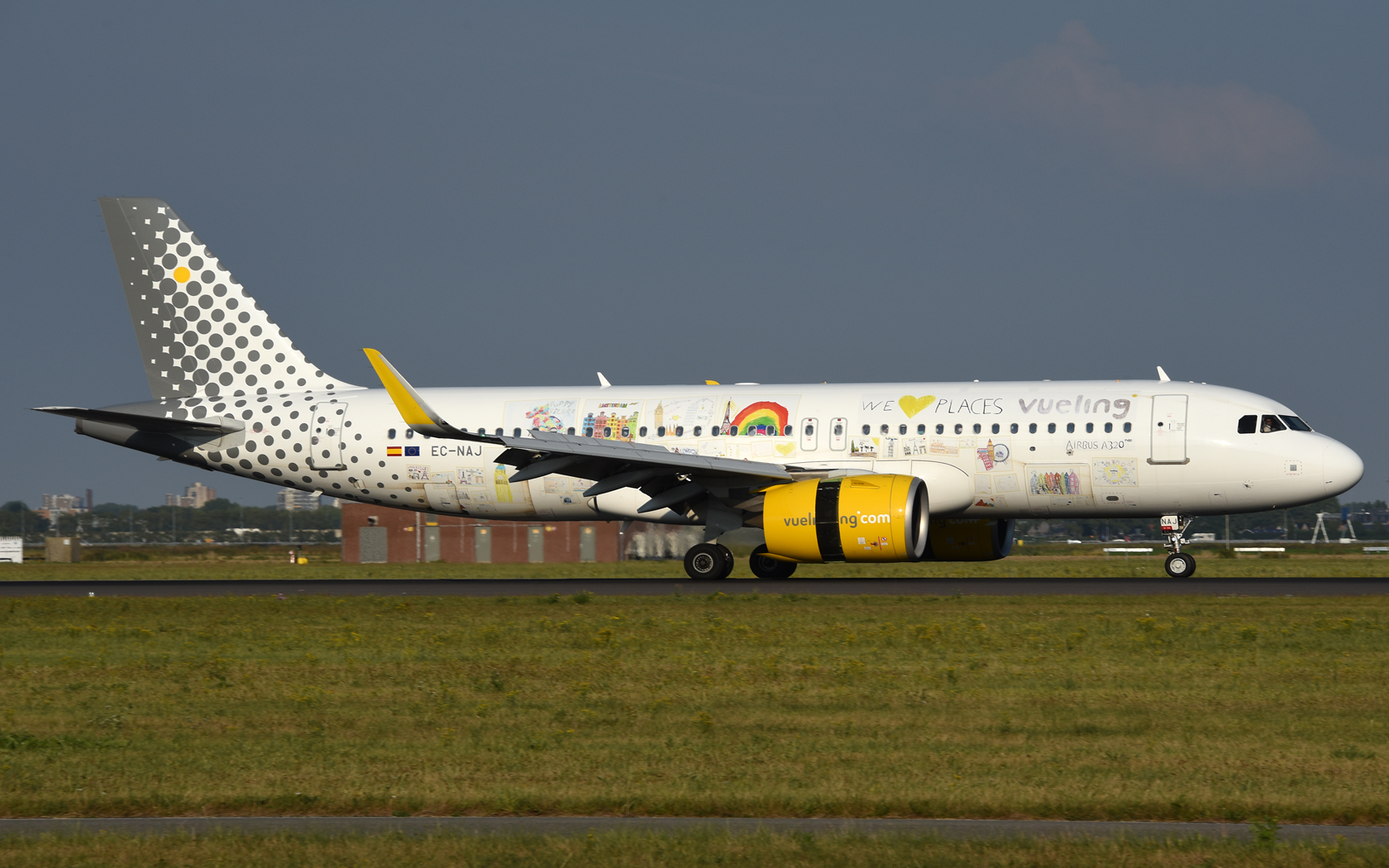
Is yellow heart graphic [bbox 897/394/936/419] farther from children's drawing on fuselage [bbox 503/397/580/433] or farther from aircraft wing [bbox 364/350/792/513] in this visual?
children's drawing on fuselage [bbox 503/397/580/433]

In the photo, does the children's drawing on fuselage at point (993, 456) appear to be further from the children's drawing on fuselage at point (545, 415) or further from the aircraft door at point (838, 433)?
the children's drawing on fuselage at point (545, 415)

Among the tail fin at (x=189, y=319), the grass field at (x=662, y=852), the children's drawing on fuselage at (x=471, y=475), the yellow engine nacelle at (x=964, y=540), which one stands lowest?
the grass field at (x=662, y=852)

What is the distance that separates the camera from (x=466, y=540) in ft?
173

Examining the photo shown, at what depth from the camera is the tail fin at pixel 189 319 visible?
31094 mm

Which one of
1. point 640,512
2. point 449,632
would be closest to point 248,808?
point 449,632

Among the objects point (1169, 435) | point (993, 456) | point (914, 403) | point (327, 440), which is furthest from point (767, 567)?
point (327, 440)

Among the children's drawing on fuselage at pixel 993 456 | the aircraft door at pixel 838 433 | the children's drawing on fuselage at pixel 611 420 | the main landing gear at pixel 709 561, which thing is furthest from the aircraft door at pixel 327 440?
the children's drawing on fuselage at pixel 993 456

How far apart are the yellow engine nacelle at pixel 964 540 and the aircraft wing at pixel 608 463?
4.22 meters

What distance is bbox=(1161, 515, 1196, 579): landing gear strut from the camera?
87.0 ft

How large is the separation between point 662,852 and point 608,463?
18710mm

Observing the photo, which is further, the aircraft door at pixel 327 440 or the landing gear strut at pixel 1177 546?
the aircraft door at pixel 327 440

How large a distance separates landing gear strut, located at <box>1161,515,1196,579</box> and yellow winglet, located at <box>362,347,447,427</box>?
535 inches

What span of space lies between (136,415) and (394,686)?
58.5ft

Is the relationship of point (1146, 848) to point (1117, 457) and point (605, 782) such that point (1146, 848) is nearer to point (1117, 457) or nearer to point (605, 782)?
point (605, 782)
